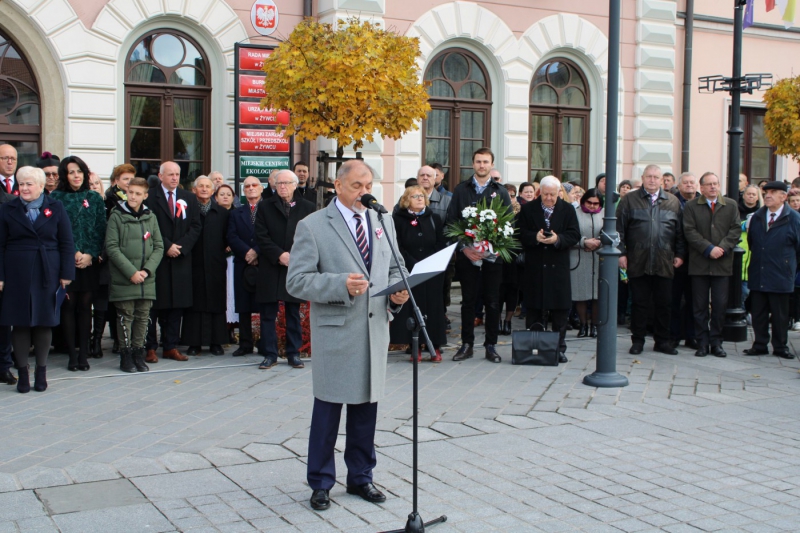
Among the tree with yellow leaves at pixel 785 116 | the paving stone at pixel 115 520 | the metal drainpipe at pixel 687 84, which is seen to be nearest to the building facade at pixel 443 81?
the metal drainpipe at pixel 687 84

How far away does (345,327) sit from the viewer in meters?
5.31

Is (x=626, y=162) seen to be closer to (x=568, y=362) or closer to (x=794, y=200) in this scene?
(x=794, y=200)

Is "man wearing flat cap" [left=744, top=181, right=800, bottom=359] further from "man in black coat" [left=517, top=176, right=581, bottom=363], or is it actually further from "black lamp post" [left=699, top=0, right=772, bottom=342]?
"man in black coat" [left=517, top=176, right=581, bottom=363]

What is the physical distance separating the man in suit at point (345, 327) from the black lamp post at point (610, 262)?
3830mm

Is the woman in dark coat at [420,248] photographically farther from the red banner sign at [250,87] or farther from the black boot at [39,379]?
the red banner sign at [250,87]

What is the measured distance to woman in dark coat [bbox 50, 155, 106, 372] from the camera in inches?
360

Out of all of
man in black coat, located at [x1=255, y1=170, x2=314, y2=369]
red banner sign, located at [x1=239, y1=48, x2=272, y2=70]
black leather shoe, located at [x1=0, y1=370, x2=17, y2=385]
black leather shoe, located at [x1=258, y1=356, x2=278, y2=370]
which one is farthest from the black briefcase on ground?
red banner sign, located at [x1=239, y1=48, x2=272, y2=70]

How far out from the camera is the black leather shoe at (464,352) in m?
9.94

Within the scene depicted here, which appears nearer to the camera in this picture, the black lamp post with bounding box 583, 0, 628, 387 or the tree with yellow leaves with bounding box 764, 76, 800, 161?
the black lamp post with bounding box 583, 0, 628, 387

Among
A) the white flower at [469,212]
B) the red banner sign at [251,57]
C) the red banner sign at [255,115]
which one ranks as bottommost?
the white flower at [469,212]

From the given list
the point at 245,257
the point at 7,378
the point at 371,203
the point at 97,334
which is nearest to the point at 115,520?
the point at 371,203

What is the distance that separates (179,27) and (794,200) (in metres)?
9.34

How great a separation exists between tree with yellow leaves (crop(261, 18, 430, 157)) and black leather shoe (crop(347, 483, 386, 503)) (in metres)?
5.51

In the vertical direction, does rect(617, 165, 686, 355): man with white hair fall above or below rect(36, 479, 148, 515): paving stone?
above
